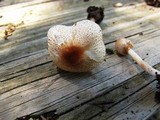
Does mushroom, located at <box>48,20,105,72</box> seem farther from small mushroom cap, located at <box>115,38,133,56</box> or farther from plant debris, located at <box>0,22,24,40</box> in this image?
plant debris, located at <box>0,22,24,40</box>

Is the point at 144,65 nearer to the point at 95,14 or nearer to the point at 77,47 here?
the point at 77,47

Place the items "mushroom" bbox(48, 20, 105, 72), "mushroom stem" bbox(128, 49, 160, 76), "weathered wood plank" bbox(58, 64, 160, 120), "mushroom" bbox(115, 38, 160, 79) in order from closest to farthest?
"weathered wood plank" bbox(58, 64, 160, 120) < "mushroom" bbox(48, 20, 105, 72) < "mushroom stem" bbox(128, 49, 160, 76) < "mushroom" bbox(115, 38, 160, 79)

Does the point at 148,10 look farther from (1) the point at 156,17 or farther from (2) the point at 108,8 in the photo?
(2) the point at 108,8

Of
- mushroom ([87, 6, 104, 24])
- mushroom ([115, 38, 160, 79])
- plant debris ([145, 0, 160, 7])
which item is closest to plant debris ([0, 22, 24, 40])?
mushroom ([87, 6, 104, 24])

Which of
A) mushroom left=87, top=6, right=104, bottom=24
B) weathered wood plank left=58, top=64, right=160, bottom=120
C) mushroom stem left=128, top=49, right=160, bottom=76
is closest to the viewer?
weathered wood plank left=58, top=64, right=160, bottom=120

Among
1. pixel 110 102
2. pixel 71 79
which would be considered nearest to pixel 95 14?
pixel 71 79

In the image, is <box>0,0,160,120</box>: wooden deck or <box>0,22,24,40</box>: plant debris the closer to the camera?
<box>0,0,160,120</box>: wooden deck
